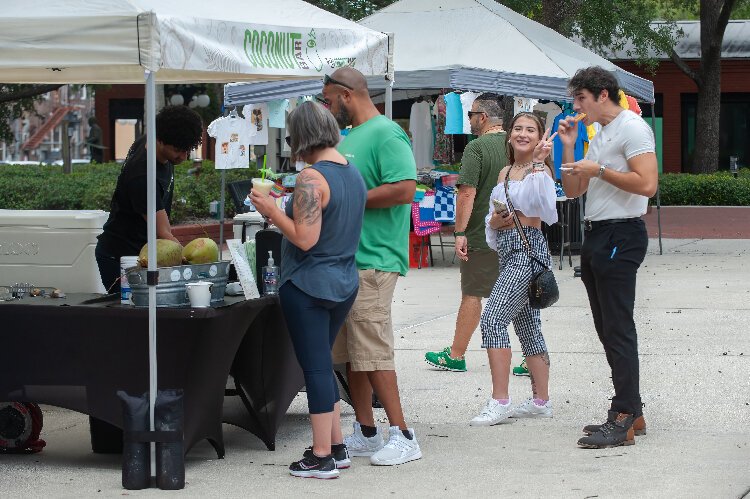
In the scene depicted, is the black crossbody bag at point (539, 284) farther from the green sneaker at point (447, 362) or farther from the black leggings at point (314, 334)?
the green sneaker at point (447, 362)

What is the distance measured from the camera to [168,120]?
21.9 ft

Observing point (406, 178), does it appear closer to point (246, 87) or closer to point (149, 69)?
point (149, 69)

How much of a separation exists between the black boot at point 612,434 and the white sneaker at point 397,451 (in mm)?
854

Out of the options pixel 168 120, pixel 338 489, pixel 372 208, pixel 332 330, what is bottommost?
pixel 338 489

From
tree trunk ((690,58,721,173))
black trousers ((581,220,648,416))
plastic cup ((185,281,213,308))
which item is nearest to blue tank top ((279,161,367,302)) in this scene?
plastic cup ((185,281,213,308))

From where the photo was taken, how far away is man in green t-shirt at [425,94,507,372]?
832cm

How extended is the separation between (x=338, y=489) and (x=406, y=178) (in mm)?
1439

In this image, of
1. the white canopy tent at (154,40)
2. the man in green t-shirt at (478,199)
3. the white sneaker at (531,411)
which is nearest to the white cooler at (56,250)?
the white canopy tent at (154,40)

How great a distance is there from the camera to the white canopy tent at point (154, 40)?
556 centimetres

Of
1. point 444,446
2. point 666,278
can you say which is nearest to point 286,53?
point 444,446

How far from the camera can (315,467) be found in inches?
232

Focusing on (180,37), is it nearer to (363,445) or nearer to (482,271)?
(363,445)

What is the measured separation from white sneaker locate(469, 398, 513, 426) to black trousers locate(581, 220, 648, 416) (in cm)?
79

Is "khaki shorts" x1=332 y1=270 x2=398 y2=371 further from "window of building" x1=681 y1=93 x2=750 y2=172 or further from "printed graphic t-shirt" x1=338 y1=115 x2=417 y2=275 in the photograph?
"window of building" x1=681 y1=93 x2=750 y2=172
